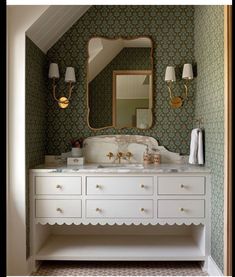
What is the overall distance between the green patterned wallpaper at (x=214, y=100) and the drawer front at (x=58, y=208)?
1130mm

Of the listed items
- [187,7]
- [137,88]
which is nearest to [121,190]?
[137,88]

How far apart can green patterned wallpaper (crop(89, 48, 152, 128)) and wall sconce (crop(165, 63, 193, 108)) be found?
215 millimetres

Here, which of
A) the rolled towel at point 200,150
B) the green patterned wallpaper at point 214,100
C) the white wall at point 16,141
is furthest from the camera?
the rolled towel at point 200,150

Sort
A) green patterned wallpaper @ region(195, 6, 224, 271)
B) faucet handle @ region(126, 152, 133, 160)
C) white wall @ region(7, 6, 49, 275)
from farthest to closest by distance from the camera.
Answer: faucet handle @ region(126, 152, 133, 160) < white wall @ region(7, 6, 49, 275) < green patterned wallpaper @ region(195, 6, 224, 271)

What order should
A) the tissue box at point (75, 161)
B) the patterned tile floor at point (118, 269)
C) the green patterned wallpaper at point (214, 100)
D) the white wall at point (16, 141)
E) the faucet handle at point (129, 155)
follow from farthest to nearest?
1. the faucet handle at point (129, 155)
2. the tissue box at point (75, 161)
3. the patterned tile floor at point (118, 269)
4. the white wall at point (16, 141)
5. the green patterned wallpaper at point (214, 100)

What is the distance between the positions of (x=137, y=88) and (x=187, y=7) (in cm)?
97

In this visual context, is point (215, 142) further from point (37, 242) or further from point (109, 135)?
point (37, 242)

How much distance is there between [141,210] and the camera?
2873 millimetres

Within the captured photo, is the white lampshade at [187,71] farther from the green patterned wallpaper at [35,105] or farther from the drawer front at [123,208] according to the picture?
the green patterned wallpaper at [35,105]

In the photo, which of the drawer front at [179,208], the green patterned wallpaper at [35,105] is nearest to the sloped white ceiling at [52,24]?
the green patterned wallpaper at [35,105]

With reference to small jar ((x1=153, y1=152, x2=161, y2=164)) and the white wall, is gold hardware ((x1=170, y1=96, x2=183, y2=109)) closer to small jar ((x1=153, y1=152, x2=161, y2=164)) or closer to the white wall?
small jar ((x1=153, y1=152, x2=161, y2=164))

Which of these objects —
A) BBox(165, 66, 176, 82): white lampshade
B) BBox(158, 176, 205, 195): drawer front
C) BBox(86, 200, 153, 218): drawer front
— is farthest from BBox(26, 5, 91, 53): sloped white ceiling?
BBox(158, 176, 205, 195): drawer front

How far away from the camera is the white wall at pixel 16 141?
2.75 metres

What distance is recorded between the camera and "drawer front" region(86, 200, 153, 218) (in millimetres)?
2873
